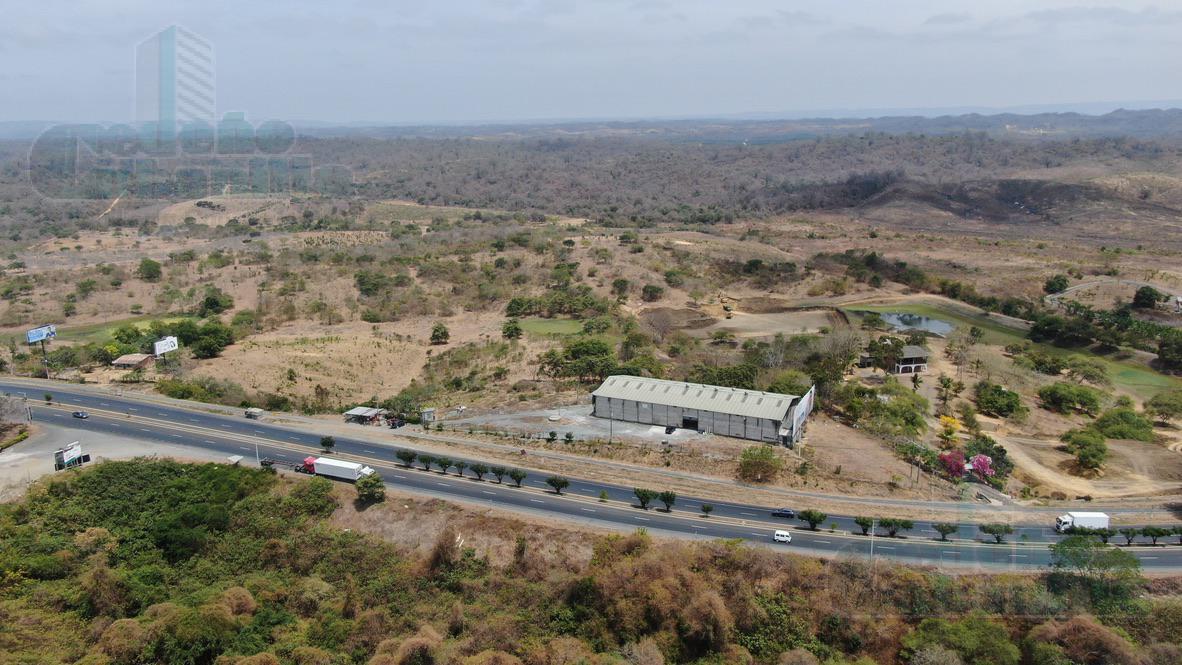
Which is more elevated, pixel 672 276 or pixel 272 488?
pixel 672 276

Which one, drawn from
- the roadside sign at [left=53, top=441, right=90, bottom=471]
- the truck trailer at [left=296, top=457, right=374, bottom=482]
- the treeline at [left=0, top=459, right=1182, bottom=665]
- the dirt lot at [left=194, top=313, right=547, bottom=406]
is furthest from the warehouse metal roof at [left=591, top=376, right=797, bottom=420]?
the roadside sign at [left=53, top=441, right=90, bottom=471]

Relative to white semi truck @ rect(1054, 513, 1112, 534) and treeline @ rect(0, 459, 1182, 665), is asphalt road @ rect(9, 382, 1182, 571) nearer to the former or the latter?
white semi truck @ rect(1054, 513, 1112, 534)

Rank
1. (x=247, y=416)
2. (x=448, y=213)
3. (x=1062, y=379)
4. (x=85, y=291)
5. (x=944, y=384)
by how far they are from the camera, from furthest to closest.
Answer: (x=448, y=213) < (x=85, y=291) < (x=1062, y=379) < (x=944, y=384) < (x=247, y=416)

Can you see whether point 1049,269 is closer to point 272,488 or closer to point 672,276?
point 672,276

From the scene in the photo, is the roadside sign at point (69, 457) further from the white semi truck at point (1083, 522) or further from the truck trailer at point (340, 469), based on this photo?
the white semi truck at point (1083, 522)

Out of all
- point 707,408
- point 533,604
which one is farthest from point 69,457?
point 707,408

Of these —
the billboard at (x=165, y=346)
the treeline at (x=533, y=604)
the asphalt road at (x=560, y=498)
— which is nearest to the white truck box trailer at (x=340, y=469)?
the asphalt road at (x=560, y=498)

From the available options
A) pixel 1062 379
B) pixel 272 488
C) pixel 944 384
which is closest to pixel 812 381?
pixel 944 384
